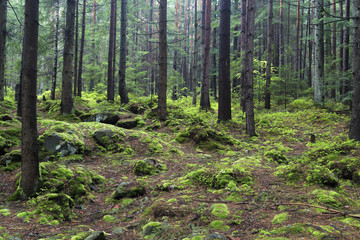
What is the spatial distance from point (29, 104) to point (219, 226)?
13.1ft

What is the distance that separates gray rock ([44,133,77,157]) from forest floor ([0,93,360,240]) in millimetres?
157

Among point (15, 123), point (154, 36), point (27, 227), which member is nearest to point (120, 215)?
point (27, 227)

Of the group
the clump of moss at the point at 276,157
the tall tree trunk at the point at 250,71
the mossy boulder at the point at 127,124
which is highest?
the tall tree trunk at the point at 250,71

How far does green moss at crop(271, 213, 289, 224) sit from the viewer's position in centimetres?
292

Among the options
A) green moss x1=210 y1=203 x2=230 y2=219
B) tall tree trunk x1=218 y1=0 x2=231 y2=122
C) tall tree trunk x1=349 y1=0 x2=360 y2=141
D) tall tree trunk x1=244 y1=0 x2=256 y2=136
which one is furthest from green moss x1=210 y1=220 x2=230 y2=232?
tall tree trunk x1=218 y1=0 x2=231 y2=122

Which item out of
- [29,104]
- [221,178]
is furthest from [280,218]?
[29,104]

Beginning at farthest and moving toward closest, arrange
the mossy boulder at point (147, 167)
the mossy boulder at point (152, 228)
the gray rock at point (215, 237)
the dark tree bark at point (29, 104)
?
1. the mossy boulder at point (147, 167)
2. the dark tree bark at point (29, 104)
3. the mossy boulder at point (152, 228)
4. the gray rock at point (215, 237)

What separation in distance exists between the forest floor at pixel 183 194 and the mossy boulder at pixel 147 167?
0.09 ft

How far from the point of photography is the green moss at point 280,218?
9.57ft

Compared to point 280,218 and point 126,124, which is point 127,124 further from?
point 280,218

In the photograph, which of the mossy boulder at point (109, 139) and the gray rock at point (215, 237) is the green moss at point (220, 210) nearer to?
the gray rock at point (215, 237)

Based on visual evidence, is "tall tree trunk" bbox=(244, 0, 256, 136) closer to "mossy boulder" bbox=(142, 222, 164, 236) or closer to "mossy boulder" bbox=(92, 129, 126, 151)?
"mossy boulder" bbox=(92, 129, 126, 151)

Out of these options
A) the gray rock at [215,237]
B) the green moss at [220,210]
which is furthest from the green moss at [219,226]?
the gray rock at [215,237]

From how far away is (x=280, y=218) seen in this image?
2969 mm
